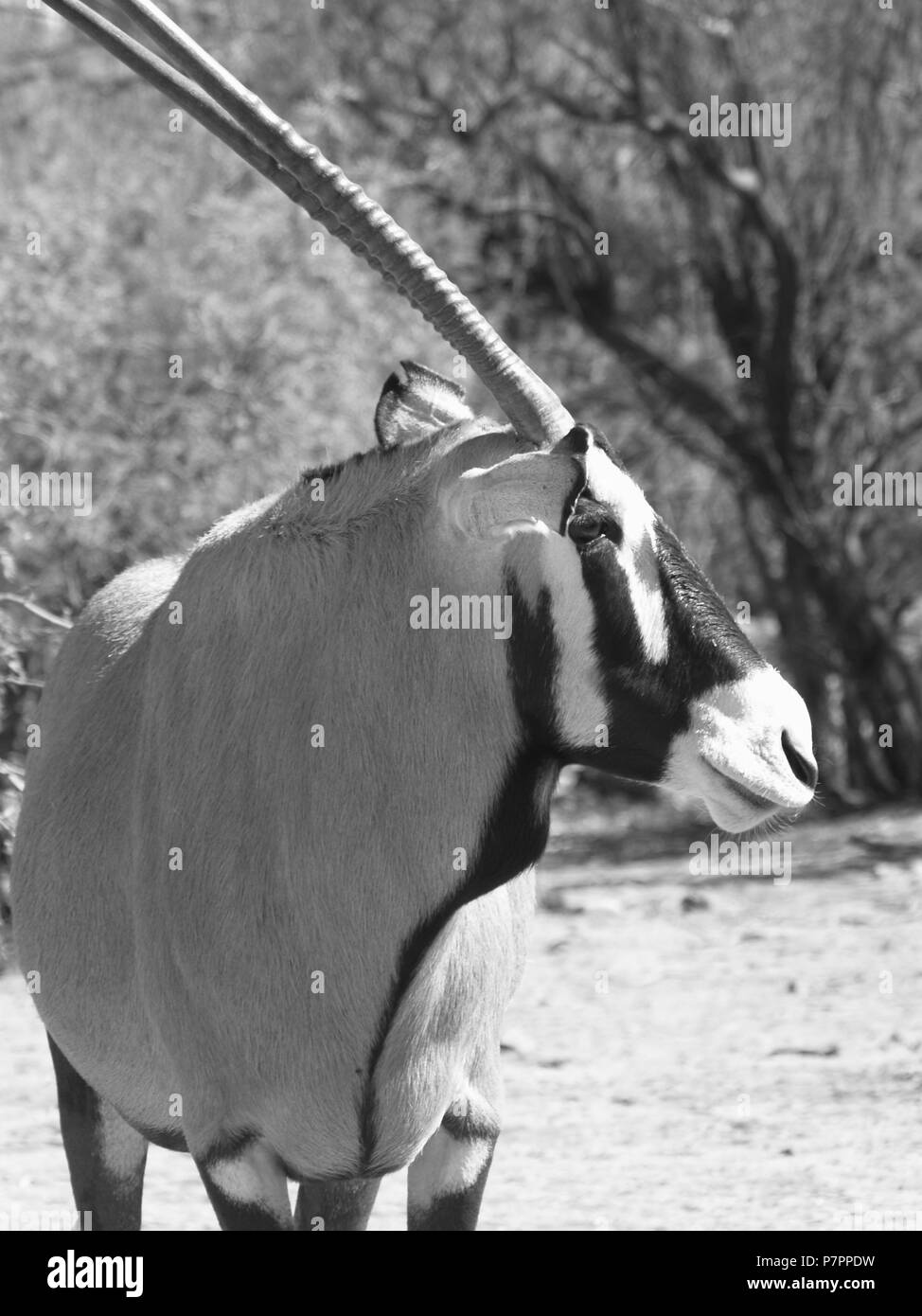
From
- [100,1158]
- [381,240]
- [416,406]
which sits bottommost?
[100,1158]

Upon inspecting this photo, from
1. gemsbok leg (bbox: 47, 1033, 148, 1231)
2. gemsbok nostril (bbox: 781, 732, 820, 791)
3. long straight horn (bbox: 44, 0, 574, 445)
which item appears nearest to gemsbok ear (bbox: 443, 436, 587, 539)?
long straight horn (bbox: 44, 0, 574, 445)

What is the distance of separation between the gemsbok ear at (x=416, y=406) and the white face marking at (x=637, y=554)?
19.6 inches

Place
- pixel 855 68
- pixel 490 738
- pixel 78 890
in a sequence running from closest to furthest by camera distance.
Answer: pixel 490 738, pixel 78 890, pixel 855 68

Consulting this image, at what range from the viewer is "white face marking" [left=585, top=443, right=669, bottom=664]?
3.01m

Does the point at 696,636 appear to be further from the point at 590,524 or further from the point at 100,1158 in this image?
the point at 100,1158

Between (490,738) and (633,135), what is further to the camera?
(633,135)

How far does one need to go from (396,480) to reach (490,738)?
1.66 ft

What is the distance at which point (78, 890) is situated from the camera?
369 centimetres

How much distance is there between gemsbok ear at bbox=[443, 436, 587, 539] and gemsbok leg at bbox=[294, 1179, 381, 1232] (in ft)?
4.44

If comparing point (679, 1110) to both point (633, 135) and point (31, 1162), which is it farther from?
point (633, 135)

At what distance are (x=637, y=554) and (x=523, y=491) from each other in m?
0.22

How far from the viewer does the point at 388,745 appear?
10.4 ft

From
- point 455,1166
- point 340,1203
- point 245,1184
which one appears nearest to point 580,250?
point 340,1203
